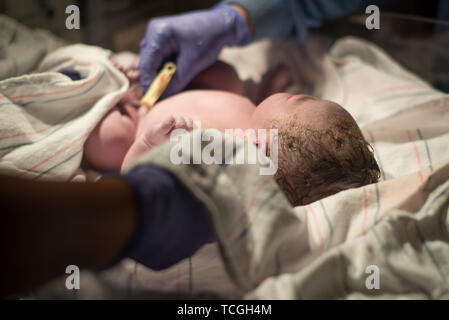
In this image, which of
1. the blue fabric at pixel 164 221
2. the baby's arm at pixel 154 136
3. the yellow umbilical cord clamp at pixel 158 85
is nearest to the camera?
the blue fabric at pixel 164 221

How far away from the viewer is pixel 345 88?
98cm

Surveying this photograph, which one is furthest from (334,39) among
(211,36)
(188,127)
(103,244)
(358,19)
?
(103,244)

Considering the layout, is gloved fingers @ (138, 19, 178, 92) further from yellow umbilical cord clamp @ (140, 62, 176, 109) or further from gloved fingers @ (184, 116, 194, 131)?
gloved fingers @ (184, 116, 194, 131)

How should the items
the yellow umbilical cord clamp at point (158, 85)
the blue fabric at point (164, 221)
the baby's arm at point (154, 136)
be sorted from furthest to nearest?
the yellow umbilical cord clamp at point (158, 85), the baby's arm at point (154, 136), the blue fabric at point (164, 221)

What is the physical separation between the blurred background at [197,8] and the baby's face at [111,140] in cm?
44

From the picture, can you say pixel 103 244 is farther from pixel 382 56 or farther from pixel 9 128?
pixel 382 56

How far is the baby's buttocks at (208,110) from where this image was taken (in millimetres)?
659

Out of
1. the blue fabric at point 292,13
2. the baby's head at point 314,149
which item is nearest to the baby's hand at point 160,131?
the baby's head at point 314,149

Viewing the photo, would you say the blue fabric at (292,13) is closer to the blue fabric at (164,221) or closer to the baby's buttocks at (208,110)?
the baby's buttocks at (208,110)

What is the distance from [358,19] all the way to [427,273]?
3.02ft

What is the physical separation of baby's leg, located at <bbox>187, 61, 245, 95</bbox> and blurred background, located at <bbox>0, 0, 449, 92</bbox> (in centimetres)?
37

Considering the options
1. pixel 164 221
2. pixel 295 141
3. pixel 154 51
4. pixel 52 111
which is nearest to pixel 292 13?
pixel 154 51

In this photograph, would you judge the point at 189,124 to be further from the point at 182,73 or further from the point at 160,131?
the point at 182,73

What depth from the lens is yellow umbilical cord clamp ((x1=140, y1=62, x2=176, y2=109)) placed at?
2.67ft
